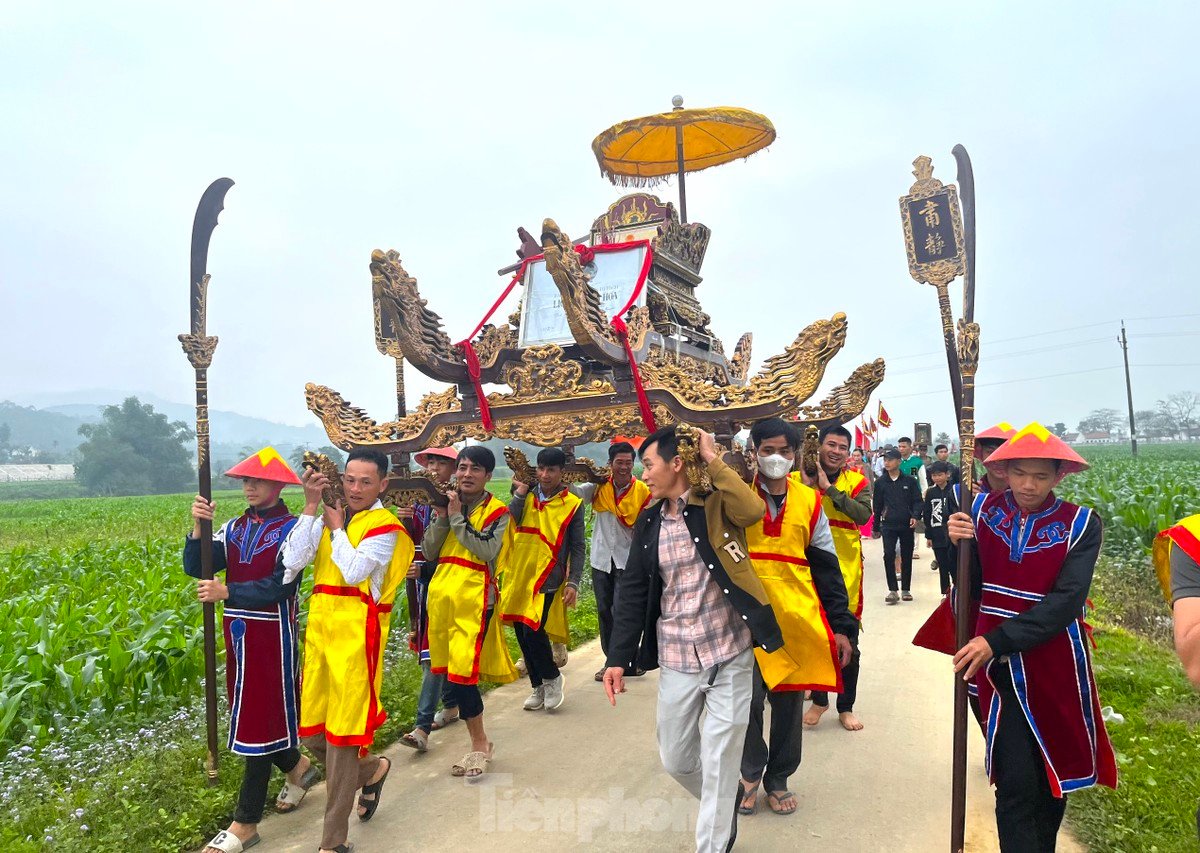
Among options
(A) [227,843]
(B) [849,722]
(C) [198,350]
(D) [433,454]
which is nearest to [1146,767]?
(B) [849,722]

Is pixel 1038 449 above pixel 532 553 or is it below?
above

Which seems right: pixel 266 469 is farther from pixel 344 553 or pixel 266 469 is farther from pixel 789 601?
pixel 789 601

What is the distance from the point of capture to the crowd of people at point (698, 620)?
2826 millimetres

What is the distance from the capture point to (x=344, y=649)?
3406 millimetres

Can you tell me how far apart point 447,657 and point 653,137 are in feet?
17.3

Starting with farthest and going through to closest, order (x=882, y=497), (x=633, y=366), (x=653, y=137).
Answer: (x=882, y=497) → (x=653, y=137) → (x=633, y=366)

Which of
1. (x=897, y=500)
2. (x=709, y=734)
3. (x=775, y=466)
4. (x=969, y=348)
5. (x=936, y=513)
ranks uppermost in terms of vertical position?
(x=969, y=348)

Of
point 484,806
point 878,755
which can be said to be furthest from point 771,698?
point 484,806

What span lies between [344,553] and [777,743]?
7.47 feet

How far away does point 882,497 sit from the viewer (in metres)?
8.98

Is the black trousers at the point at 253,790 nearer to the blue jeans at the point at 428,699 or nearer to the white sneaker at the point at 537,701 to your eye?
the blue jeans at the point at 428,699

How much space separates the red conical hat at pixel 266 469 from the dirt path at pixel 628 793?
1.70m

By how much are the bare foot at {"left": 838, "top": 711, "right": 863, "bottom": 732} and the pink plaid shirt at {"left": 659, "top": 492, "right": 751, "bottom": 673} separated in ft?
7.17

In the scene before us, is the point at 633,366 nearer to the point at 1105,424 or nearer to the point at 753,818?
the point at 753,818
